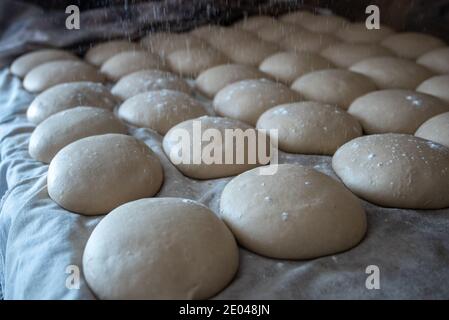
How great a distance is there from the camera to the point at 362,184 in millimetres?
1195

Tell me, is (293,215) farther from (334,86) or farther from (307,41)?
(307,41)

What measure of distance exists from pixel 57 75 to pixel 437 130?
151 centimetres

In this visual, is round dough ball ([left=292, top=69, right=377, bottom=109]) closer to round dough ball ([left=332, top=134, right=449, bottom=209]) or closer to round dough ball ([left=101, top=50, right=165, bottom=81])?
round dough ball ([left=332, top=134, right=449, bottom=209])

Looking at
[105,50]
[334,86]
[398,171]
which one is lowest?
[398,171]

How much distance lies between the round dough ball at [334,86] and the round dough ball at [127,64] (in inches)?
28.3

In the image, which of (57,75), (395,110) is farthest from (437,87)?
(57,75)

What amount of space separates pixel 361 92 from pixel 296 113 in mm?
428

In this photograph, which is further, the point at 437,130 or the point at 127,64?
the point at 127,64

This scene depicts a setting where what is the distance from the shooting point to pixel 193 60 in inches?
86.4

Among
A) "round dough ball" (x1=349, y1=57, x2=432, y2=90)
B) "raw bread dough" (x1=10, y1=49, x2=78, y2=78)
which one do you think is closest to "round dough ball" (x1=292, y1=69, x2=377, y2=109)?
"round dough ball" (x1=349, y1=57, x2=432, y2=90)

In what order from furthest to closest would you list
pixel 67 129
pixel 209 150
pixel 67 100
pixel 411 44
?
pixel 411 44 → pixel 67 100 → pixel 67 129 → pixel 209 150

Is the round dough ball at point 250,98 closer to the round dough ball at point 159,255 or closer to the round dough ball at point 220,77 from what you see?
the round dough ball at point 220,77

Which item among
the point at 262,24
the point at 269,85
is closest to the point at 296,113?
the point at 269,85
